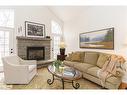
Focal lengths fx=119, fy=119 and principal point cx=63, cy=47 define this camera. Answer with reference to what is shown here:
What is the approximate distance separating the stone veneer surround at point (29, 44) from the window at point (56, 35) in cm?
48

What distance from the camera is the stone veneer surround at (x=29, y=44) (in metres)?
5.09

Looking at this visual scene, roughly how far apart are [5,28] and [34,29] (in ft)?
4.32

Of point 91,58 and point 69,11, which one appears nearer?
point 91,58

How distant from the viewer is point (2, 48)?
15.4ft

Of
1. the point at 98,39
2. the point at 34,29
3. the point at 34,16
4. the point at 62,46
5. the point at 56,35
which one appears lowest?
the point at 62,46

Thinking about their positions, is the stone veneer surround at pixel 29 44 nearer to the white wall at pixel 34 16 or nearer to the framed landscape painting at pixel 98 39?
the white wall at pixel 34 16

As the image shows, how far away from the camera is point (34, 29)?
566 centimetres

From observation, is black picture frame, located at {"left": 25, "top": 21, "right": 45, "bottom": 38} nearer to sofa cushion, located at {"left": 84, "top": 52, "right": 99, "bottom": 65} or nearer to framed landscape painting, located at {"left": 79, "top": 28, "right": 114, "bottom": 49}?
framed landscape painting, located at {"left": 79, "top": 28, "right": 114, "bottom": 49}

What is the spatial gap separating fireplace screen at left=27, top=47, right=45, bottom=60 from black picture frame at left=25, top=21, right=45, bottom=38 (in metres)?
0.64

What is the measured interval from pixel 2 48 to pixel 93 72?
3583mm

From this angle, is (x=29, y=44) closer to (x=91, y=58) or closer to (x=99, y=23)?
(x=91, y=58)

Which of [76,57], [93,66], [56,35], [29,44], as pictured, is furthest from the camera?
[56,35]

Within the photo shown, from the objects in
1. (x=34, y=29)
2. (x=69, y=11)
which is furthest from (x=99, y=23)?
(x=34, y=29)
